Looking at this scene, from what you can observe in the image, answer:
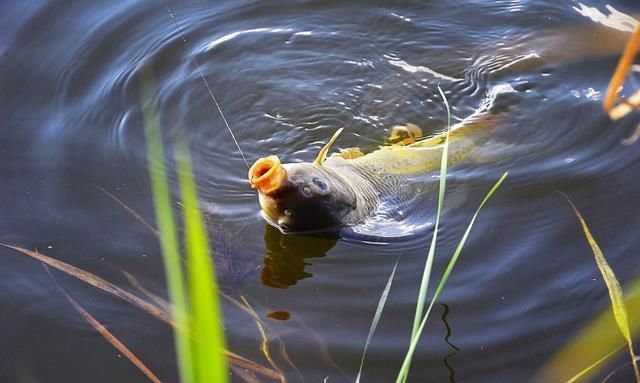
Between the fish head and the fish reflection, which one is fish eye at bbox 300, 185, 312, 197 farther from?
the fish reflection

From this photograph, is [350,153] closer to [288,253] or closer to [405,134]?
[405,134]

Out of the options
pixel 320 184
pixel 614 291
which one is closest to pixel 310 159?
pixel 320 184

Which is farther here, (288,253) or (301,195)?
(288,253)

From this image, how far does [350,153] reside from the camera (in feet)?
15.9

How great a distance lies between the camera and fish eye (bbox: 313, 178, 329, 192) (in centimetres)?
393

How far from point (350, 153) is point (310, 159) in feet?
0.75

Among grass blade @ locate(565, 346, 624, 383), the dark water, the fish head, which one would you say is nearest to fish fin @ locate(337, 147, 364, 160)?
the dark water

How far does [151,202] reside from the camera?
4.41 m

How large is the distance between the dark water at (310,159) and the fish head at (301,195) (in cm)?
15

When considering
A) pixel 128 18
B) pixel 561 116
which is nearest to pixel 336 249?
pixel 561 116

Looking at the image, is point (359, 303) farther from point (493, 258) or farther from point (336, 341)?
point (493, 258)

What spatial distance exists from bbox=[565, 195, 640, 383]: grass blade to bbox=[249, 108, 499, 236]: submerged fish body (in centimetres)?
83

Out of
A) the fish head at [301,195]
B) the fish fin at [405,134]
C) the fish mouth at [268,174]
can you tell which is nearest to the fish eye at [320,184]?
the fish head at [301,195]

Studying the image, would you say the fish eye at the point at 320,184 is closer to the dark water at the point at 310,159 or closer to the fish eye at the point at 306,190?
the fish eye at the point at 306,190
